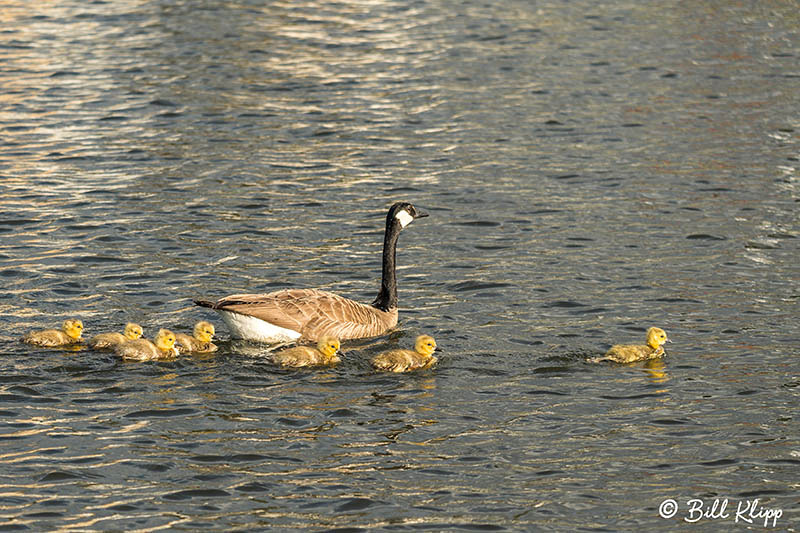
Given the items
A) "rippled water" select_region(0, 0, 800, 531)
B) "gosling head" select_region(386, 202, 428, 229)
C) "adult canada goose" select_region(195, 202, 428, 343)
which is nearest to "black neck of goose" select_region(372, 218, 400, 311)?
"gosling head" select_region(386, 202, 428, 229)

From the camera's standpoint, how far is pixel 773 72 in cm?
3291

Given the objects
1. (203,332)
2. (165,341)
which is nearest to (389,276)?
(203,332)

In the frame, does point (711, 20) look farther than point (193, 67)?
Yes

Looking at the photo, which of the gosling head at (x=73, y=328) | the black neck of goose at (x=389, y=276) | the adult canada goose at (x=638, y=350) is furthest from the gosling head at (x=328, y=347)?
the adult canada goose at (x=638, y=350)

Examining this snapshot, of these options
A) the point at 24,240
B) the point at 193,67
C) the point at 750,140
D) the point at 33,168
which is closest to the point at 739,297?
the point at 750,140

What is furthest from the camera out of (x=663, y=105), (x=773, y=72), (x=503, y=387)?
(x=773, y=72)

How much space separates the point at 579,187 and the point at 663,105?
6.71 m

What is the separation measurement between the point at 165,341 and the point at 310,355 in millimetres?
1768

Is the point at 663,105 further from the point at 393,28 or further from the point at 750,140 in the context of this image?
the point at 393,28

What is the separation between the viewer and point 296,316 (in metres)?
16.6

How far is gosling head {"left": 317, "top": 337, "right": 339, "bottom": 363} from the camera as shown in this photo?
15703mm

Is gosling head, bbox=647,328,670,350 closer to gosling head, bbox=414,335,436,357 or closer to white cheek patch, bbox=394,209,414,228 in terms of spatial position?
gosling head, bbox=414,335,436,357

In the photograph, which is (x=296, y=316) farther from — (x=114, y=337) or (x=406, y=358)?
(x=114, y=337)

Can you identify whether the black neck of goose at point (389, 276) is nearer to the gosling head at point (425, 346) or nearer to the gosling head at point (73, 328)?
the gosling head at point (425, 346)
